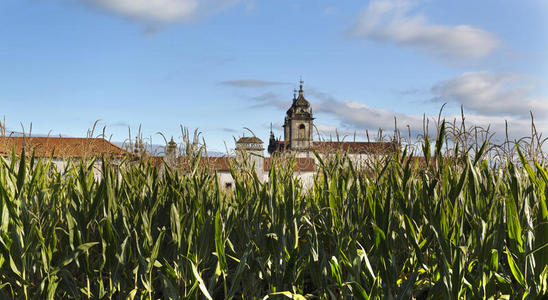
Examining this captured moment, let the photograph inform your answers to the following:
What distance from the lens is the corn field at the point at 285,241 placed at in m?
2.07

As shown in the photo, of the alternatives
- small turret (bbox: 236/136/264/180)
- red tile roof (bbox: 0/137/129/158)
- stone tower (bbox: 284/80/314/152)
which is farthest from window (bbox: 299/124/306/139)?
small turret (bbox: 236/136/264/180)

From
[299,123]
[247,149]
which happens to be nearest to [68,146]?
[247,149]

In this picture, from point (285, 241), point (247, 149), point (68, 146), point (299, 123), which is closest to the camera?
point (285, 241)

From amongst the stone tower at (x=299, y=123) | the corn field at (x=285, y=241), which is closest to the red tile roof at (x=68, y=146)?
the corn field at (x=285, y=241)

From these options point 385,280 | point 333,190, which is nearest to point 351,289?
point 385,280

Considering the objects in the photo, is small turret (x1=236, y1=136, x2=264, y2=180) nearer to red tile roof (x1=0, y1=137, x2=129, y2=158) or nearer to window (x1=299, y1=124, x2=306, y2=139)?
red tile roof (x1=0, y1=137, x2=129, y2=158)

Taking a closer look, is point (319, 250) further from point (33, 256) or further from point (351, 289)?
point (33, 256)

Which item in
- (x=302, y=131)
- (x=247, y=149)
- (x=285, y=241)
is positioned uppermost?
(x=302, y=131)

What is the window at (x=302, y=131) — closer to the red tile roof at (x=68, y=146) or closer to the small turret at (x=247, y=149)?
the red tile roof at (x=68, y=146)

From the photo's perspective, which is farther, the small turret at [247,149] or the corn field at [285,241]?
the small turret at [247,149]

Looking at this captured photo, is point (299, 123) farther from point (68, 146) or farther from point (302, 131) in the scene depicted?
point (68, 146)

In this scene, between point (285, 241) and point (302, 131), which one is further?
A: point (302, 131)

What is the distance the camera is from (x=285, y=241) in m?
2.34

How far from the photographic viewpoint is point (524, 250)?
83.4 inches
